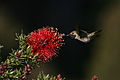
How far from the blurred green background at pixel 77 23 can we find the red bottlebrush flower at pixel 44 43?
10.5 m

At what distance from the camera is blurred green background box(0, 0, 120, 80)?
14.9 m

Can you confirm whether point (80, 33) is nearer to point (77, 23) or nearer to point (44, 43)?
point (44, 43)

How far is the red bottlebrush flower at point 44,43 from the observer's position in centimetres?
388

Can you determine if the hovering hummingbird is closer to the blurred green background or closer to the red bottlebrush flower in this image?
the red bottlebrush flower

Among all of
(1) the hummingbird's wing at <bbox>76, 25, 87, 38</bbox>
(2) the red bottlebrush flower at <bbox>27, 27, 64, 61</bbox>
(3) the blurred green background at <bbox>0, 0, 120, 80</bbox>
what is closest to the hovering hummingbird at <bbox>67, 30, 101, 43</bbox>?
(1) the hummingbird's wing at <bbox>76, 25, 87, 38</bbox>

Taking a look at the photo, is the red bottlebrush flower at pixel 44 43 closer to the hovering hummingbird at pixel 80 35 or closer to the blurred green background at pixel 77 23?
the hovering hummingbird at pixel 80 35

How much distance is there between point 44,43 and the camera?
3906 millimetres

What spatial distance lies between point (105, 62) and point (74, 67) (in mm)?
1023

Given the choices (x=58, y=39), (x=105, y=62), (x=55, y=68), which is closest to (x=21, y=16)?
(x=55, y=68)

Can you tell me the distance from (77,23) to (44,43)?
Result: 11.1 metres

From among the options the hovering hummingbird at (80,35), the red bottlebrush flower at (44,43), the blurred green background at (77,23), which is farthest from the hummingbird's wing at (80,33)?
the blurred green background at (77,23)

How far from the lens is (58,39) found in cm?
405

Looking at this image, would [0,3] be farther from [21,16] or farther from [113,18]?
[113,18]

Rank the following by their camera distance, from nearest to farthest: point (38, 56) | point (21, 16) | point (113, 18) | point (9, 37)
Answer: point (38, 56) → point (9, 37) → point (21, 16) → point (113, 18)
